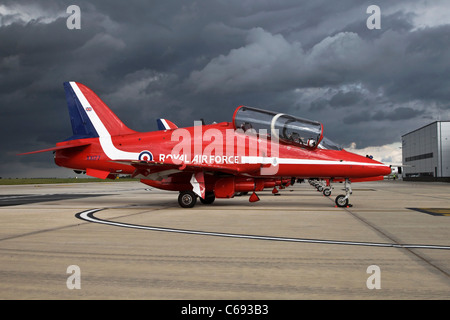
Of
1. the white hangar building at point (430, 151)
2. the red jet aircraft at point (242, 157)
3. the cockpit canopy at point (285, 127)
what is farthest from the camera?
the white hangar building at point (430, 151)

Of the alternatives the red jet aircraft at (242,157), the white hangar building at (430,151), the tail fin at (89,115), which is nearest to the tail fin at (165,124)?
the tail fin at (89,115)

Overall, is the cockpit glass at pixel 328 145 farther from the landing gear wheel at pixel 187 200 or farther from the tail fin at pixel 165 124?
the tail fin at pixel 165 124

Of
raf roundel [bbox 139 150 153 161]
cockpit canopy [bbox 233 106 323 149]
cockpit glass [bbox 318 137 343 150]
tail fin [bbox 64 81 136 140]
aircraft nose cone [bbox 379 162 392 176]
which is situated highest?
tail fin [bbox 64 81 136 140]

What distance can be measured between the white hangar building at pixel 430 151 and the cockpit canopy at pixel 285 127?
209 feet

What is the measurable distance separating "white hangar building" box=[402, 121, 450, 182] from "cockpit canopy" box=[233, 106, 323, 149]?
63665 mm

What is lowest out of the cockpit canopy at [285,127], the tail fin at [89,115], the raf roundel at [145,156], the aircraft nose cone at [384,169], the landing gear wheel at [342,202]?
the landing gear wheel at [342,202]

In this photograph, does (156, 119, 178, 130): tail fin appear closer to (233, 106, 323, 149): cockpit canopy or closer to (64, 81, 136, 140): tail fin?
(64, 81, 136, 140): tail fin

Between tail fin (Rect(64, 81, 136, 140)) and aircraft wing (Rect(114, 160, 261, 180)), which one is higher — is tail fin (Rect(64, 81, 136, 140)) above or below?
above

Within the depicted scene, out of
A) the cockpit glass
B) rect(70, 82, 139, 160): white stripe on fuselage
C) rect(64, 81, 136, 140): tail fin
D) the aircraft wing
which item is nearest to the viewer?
the aircraft wing

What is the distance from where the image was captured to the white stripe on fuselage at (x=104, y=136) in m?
15.4

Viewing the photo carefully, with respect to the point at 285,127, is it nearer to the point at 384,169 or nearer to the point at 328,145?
the point at 328,145

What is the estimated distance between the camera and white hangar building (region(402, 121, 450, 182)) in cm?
8194

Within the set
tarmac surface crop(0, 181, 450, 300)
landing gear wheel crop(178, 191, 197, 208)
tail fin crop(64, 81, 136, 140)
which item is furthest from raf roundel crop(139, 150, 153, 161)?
tarmac surface crop(0, 181, 450, 300)

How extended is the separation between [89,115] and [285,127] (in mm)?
8749
